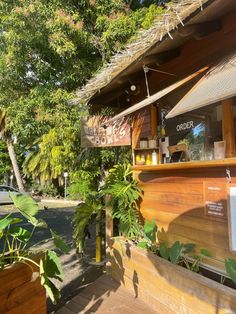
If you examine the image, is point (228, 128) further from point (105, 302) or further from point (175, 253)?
point (105, 302)

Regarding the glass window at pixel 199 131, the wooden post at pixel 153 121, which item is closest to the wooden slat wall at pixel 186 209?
the glass window at pixel 199 131

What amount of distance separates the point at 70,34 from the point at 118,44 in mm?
1114

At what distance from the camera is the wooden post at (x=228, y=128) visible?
308 centimetres

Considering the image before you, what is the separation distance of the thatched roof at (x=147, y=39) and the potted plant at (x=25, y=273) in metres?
1.94

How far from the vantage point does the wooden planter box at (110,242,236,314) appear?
2.47 m

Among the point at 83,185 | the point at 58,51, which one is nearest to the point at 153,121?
the point at 83,185

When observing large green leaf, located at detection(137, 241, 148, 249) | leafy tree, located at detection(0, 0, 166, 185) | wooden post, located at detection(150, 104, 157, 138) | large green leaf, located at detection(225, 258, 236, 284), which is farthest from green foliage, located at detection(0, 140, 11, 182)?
large green leaf, located at detection(225, 258, 236, 284)

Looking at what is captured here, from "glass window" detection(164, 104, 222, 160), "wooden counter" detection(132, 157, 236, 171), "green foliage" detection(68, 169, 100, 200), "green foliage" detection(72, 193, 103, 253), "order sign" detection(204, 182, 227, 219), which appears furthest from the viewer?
"green foliage" detection(68, 169, 100, 200)

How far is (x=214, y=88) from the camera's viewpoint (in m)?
2.52

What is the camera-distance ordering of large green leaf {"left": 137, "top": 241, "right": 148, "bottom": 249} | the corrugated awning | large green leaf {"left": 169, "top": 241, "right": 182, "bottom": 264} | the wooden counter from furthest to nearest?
large green leaf {"left": 137, "top": 241, "right": 148, "bottom": 249}
large green leaf {"left": 169, "top": 241, "right": 182, "bottom": 264}
the wooden counter
the corrugated awning

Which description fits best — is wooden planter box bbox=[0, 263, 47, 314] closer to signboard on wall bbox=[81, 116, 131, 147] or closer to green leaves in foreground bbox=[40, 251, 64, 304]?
green leaves in foreground bbox=[40, 251, 64, 304]

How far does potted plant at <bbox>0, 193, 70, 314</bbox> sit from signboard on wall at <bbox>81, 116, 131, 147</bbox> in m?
2.42

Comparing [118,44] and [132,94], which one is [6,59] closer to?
[118,44]

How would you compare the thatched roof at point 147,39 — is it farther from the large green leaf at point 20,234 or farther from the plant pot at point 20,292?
the plant pot at point 20,292
